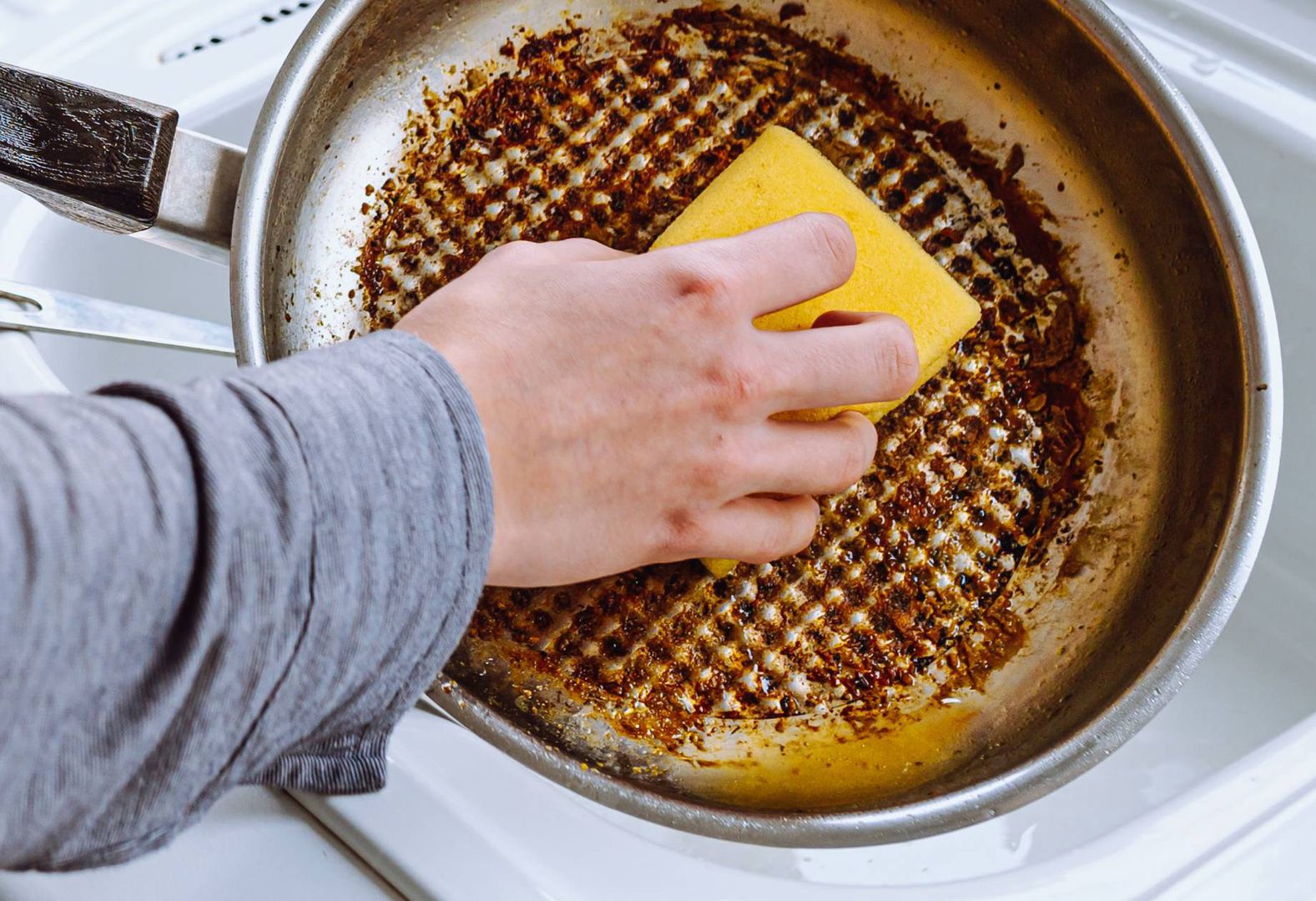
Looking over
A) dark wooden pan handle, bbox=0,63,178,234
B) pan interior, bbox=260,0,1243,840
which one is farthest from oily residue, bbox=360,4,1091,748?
dark wooden pan handle, bbox=0,63,178,234

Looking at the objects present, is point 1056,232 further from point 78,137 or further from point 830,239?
point 78,137

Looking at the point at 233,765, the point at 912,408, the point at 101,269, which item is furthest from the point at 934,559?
the point at 101,269

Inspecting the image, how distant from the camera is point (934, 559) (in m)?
0.49

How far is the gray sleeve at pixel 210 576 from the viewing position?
224 millimetres

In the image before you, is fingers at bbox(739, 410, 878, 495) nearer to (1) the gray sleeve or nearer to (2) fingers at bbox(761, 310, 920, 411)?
(2) fingers at bbox(761, 310, 920, 411)

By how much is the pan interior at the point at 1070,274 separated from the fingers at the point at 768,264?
0.57 ft

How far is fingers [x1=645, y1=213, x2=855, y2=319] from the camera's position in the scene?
1.35ft

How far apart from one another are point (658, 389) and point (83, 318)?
384 millimetres

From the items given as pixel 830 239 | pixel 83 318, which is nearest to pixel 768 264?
pixel 830 239

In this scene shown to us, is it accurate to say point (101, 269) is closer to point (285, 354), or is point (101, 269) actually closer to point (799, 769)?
point (285, 354)

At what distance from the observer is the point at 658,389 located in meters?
0.41

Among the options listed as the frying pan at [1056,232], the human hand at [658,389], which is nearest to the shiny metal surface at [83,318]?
Answer: the frying pan at [1056,232]

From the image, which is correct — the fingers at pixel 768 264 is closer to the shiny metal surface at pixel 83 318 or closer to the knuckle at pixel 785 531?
the knuckle at pixel 785 531

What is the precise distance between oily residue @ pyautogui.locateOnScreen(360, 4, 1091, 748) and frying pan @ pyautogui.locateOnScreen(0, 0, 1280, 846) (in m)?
0.02
